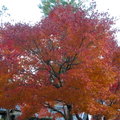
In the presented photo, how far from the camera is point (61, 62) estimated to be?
11.1m

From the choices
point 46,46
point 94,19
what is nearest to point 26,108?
point 46,46

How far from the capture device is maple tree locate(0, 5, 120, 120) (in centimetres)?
1013

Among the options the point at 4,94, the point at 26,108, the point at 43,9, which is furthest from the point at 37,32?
the point at 43,9

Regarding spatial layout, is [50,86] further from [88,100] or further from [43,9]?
[43,9]

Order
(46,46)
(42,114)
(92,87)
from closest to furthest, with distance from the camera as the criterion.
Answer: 1. (92,87)
2. (46,46)
3. (42,114)

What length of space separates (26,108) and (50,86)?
2888 mm

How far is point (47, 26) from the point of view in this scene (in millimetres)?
10688

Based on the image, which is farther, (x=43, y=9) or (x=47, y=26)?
(x=43, y=9)

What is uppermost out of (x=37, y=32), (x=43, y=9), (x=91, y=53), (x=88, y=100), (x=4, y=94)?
(x=43, y=9)

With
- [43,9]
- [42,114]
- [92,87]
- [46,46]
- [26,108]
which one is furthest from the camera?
[43,9]

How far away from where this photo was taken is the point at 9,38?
1087 centimetres

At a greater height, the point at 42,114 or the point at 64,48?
the point at 64,48

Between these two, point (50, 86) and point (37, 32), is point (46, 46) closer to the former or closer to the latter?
point (37, 32)

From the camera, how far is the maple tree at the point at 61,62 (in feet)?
33.2
